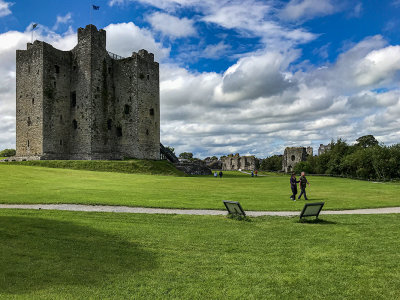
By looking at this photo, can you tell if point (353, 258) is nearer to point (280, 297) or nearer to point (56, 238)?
point (280, 297)

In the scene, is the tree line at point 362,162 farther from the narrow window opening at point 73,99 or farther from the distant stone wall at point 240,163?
the narrow window opening at point 73,99

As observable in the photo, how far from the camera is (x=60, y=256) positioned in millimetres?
7410

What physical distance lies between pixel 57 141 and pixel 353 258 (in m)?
45.8

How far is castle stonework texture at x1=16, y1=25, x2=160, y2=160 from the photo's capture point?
4562cm

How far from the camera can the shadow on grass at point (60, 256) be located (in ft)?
20.0

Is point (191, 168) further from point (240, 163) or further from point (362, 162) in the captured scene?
point (240, 163)

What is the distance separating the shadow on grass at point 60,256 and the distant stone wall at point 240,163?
7984 centimetres

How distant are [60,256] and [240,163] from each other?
283 ft

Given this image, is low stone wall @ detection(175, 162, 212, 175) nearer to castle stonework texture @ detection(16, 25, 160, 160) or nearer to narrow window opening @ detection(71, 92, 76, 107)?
castle stonework texture @ detection(16, 25, 160, 160)

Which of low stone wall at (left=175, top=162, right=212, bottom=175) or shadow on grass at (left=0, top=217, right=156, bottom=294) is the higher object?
low stone wall at (left=175, top=162, right=212, bottom=175)

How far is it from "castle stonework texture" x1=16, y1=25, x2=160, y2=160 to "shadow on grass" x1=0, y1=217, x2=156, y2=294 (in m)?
38.0

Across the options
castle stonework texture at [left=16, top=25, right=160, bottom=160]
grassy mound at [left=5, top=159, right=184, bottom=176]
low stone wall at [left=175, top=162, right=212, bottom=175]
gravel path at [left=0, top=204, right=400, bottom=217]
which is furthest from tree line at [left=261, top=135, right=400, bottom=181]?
gravel path at [left=0, top=204, right=400, bottom=217]

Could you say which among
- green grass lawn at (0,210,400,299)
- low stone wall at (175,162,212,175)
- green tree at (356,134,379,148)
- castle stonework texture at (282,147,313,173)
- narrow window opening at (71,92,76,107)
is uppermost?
narrow window opening at (71,92,76,107)

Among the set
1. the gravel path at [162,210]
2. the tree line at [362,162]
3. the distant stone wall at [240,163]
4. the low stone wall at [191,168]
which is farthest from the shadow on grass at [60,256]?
the distant stone wall at [240,163]
